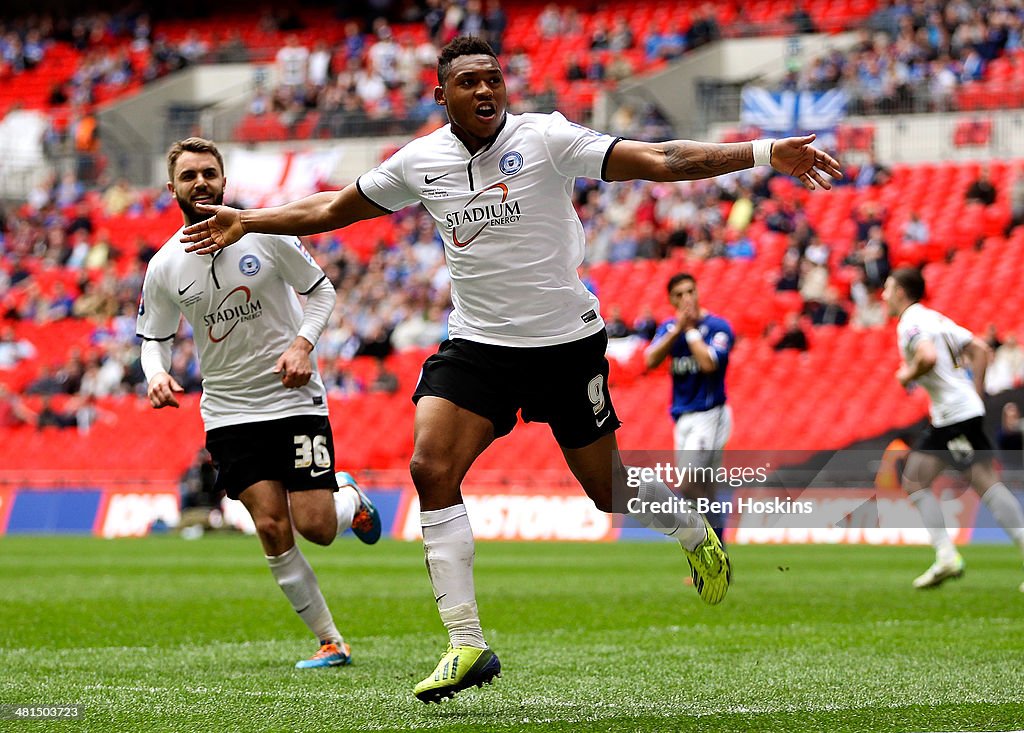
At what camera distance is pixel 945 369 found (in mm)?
11539

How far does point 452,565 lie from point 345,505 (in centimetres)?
217

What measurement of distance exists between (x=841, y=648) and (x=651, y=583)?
196 inches

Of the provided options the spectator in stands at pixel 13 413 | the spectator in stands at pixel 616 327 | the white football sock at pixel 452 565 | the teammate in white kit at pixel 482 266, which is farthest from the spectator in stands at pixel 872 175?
the white football sock at pixel 452 565

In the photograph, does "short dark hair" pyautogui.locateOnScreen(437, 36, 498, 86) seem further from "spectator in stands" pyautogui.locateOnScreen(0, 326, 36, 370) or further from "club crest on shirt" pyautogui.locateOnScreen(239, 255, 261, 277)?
"spectator in stands" pyautogui.locateOnScreen(0, 326, 36, 370)

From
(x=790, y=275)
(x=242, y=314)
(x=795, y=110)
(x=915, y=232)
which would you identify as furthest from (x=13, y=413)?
(x=242, y=314)

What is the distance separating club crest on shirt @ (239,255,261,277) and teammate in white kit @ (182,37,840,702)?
54.4 inches

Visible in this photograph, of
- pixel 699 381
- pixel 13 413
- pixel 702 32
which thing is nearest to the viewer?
pixel 699 381

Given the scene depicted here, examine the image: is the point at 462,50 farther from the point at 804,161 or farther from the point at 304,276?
the point at 304,276

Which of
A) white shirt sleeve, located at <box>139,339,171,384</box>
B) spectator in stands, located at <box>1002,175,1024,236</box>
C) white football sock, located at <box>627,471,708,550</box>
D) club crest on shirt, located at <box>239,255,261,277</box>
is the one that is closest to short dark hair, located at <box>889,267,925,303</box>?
white football sock, located at <box>627,471,708,550</box>

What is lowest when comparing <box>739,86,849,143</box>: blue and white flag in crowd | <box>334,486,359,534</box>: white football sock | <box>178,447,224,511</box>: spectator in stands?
<box>178,447,224,511</box>: spectator in stands

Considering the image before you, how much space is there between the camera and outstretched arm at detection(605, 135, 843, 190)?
579cm

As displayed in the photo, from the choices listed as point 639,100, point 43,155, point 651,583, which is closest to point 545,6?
point 639,100

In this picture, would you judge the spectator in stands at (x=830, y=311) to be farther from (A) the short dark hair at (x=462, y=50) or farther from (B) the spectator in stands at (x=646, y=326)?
(A) the short dark hair at (x=462, y=50)

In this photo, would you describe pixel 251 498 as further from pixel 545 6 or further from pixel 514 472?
pixel 545 6
